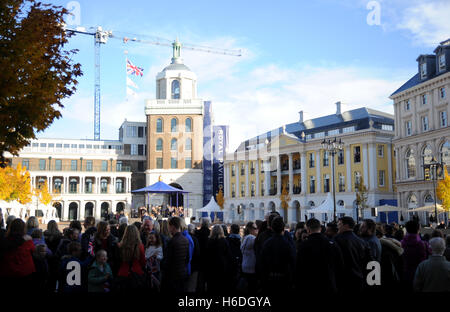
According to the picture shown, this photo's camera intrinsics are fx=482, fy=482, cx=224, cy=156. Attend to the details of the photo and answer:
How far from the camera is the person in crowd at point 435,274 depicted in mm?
6684

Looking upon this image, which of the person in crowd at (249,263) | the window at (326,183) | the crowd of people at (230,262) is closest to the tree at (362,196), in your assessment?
the window at (326,183)

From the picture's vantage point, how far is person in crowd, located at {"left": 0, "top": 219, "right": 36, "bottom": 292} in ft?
25.4

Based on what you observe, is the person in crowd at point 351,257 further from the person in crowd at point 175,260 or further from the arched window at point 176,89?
the arched window at point 176,89

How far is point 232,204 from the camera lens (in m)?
76.5

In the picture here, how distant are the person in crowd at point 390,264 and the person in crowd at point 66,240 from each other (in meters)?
5.98

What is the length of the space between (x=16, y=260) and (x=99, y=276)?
1.37 metres

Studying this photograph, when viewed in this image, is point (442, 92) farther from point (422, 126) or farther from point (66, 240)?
point (66, 240)

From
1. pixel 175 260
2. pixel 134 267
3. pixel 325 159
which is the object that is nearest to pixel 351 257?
pixel 175 260

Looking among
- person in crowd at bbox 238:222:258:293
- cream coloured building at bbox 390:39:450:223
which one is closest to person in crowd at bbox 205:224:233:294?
person in crowd at bbox 238:222:258:293

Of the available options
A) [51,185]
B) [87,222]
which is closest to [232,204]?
[51,185]

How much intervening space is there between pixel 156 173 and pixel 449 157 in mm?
45550

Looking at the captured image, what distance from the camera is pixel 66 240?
980cm
